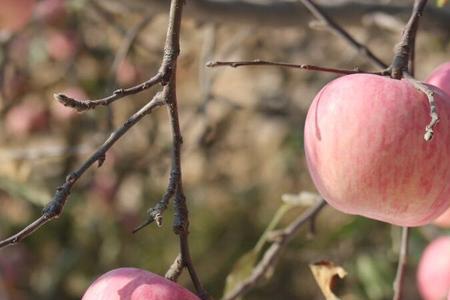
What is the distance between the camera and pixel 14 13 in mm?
1949

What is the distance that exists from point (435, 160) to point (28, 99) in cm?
223

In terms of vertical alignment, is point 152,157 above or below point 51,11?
below

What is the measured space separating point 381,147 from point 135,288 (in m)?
0.25

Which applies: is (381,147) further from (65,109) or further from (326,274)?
(65,109)

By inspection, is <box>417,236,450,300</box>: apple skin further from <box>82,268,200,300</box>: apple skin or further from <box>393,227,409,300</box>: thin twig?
<box>82,268,200,300</box>: apple skin

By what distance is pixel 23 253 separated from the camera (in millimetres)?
2969

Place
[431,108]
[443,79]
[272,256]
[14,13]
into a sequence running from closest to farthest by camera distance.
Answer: [431,108]
[443,79]
[272,256]
[14,13]

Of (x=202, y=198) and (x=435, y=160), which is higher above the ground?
(x=435, y=160)

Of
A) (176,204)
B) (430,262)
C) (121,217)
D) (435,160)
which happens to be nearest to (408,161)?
(435,160)

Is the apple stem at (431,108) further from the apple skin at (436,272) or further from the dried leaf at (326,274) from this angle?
the apple skin at (436,272)

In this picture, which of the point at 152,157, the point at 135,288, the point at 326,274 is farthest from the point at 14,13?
the point at 135,288

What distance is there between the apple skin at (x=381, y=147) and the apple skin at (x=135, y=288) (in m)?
0.18

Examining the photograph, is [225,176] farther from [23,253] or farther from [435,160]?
[435,160]

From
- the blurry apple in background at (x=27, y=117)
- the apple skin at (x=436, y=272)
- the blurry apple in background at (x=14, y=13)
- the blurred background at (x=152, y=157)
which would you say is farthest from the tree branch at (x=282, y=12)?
the blurry apple in background at (x=27, y=117)
